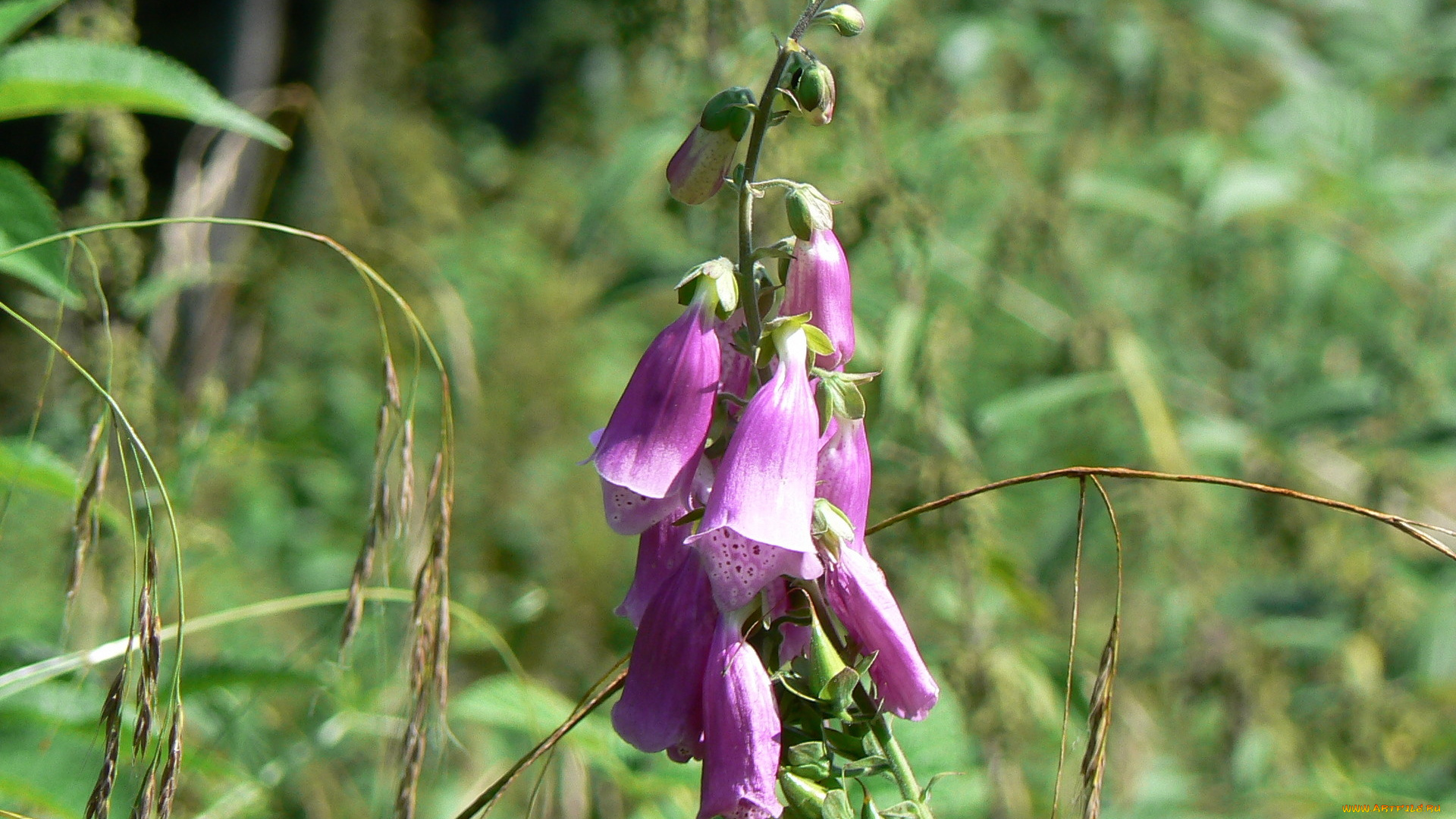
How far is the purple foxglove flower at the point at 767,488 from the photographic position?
0.68 meters

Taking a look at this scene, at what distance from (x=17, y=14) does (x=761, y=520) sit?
32.8 inches

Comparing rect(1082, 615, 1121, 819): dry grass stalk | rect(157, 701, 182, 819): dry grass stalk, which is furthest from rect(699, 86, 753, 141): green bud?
rect(157, 701, 182, 819): dry grass stalk

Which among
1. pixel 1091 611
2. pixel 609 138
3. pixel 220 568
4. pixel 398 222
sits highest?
pixel 609 138

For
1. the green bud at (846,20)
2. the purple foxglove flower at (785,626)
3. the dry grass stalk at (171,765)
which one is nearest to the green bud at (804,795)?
the purple foxglove flower at (785,626)

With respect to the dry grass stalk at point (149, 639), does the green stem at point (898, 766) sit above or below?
below

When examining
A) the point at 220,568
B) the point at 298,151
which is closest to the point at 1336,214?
the point at 220,568

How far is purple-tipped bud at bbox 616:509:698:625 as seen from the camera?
785 mm

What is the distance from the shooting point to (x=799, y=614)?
74cm

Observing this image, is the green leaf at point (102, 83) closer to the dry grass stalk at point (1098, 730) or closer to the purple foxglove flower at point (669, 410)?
the purple foxglove flower at point (669, 410)

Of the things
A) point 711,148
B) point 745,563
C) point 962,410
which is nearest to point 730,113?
point 711,148

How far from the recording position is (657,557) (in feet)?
2.61

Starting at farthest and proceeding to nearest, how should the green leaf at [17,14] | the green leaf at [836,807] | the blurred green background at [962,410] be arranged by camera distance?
the blurred green background at [962,410]
the green leaf at [17,14]
the green leaf at [836,807]

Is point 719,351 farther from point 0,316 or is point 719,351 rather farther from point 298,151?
point 298,151

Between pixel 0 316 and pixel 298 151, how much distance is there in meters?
1.54
